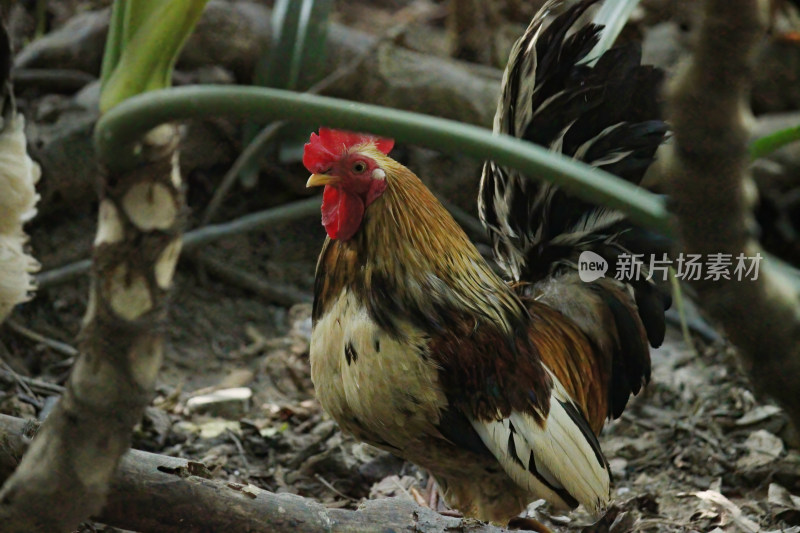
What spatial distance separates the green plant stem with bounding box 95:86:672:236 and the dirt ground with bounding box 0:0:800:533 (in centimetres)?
176

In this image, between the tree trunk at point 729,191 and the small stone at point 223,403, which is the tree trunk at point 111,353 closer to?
the tree trunk at point 729,191

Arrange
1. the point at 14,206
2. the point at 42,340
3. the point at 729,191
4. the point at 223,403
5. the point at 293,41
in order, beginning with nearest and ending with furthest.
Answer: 1. the point at 729,191
2. the point at 14,206
3. the point at 223,403
4. the point at 42,340
5. the point at 293,41

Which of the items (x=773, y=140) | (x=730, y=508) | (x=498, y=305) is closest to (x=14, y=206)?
(x=498, y=305)

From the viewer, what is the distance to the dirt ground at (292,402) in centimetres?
317

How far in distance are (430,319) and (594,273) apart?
779 millimetres

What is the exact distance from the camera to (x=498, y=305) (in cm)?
255

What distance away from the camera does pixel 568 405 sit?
2.61 m

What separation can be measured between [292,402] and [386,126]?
3.19 m

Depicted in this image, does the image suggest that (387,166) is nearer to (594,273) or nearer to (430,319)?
(430,319)

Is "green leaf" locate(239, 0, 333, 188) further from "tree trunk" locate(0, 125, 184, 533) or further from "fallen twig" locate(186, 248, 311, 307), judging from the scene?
"tree trunk" locate(0, 125, 184, 533)

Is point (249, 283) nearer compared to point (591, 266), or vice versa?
point (591, 266)

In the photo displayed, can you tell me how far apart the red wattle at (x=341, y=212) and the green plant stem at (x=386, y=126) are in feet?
4.16

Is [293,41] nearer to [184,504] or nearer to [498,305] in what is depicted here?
[498,305]

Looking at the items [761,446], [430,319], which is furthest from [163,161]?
[761,446]
